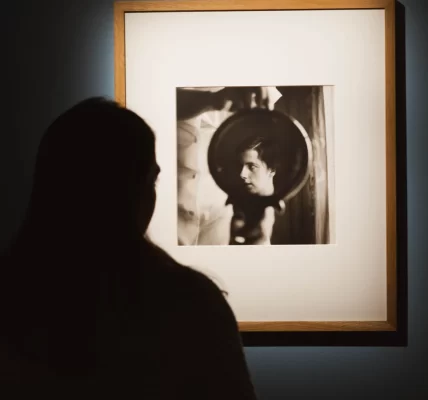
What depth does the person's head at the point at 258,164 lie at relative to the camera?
119 cm

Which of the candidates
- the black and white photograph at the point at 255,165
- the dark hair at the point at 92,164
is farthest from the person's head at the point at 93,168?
the black and white photograph at the point at 255,165

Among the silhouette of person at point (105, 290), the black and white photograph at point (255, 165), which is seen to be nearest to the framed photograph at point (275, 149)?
the black and white photograph at point (255, 165)

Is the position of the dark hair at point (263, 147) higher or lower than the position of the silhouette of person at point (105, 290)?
higher

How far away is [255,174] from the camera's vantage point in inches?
47.0

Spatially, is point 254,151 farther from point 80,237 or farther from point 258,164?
point 80,237

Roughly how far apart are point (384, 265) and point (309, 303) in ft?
0.58

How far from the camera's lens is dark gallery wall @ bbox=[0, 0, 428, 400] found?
121 cm

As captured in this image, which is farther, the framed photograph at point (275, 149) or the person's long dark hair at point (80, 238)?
the framed photograph at point (275, 149)

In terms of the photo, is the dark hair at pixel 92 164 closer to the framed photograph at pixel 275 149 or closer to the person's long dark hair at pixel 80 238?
the person's long dark hair at pixel 80 238

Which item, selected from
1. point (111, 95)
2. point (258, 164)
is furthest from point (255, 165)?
point (111, 95)

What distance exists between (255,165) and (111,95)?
0.35 metres

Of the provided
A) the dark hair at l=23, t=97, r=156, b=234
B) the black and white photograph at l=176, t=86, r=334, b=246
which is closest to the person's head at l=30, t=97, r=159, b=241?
the dark hair at l=23, t=97, r=156, b=234

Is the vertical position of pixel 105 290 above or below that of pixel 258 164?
below

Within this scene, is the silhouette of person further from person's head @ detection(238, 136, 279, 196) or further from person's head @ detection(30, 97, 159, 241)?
person's head @ detection(238, 136, 279, 196)
